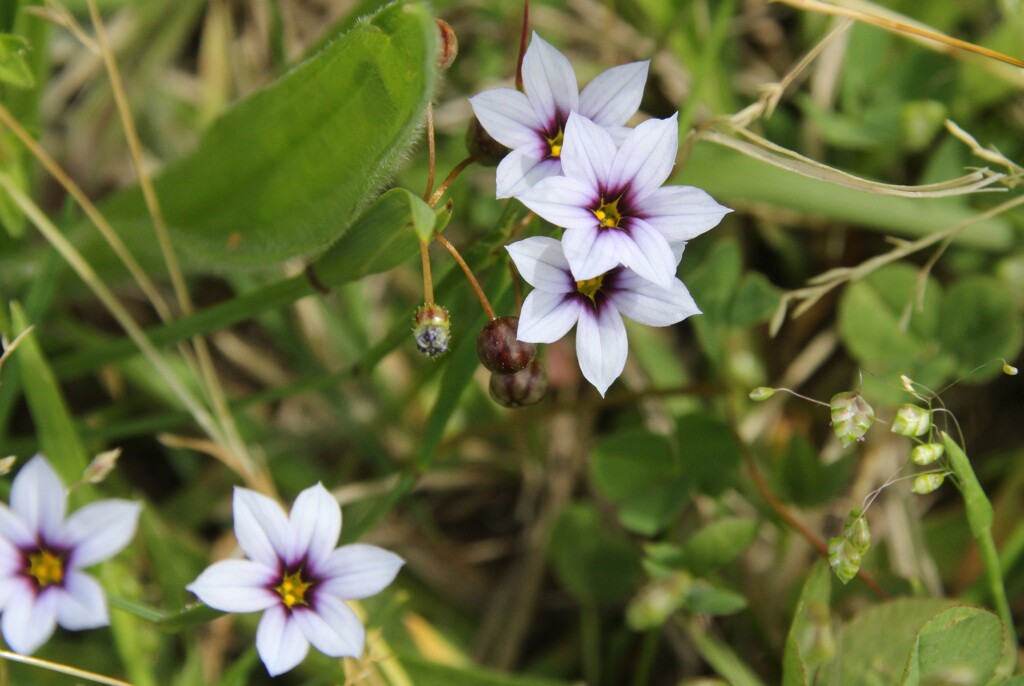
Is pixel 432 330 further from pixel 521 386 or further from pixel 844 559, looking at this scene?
pixel 844 559

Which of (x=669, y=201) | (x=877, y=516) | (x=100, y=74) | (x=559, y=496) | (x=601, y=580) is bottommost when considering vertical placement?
(x=877, y=516)

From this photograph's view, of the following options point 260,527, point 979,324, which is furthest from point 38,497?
point 979,324

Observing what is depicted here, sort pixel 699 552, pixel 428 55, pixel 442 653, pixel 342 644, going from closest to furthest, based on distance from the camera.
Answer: pixel 428 55 → pixel 342 644 → pixel 699 552 → pixel 442 653

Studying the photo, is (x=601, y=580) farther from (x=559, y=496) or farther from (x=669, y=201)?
(x=669, y=201)

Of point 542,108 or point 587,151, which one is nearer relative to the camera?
point 587,151

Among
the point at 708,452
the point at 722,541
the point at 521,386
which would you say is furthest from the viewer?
the point at 708,452

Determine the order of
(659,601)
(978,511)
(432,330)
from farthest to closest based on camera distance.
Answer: (659,601) < (978,511) < (432,330)

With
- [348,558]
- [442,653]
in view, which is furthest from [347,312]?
[348,558]

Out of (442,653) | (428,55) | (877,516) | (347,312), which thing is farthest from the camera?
(347,312)
